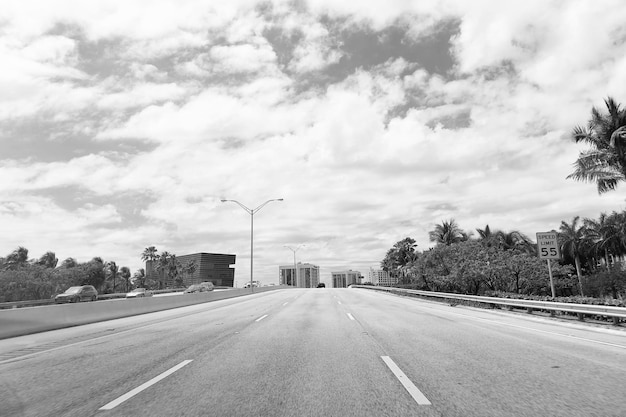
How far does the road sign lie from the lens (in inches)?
797

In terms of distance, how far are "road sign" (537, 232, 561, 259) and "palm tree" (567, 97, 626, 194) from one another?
5.09 metres

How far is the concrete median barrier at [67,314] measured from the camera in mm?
14156

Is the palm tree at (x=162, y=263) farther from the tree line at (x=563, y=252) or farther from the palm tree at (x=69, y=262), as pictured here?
the tree line at (x=563, y=252)

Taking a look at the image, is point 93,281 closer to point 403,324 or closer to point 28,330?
point 28,330

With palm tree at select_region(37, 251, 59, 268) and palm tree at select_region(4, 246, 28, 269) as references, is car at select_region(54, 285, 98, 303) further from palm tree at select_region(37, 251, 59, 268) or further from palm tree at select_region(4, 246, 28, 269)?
palm tree at select_region(37, 251, 59, 268)

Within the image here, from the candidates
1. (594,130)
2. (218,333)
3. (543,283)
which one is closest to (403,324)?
(218,333)

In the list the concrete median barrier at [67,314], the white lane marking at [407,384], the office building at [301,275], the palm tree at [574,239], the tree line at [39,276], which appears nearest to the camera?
the white lane marking at [407,384]

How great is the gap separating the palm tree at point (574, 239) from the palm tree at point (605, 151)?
42.1m

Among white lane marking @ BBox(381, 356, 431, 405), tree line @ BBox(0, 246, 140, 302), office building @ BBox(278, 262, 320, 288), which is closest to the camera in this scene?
white lane marking @ BBox(381, 356, 431, 405)

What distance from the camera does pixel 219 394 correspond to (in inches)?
225

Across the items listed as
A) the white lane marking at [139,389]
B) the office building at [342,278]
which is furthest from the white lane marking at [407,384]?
the office building at [342,278]

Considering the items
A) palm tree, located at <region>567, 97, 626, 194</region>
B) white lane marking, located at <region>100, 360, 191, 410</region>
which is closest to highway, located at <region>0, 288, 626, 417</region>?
white lane marking, located at <region>100, 360, 191, 410</region>

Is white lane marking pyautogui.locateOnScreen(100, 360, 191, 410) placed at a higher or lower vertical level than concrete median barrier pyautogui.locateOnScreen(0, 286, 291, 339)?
lower

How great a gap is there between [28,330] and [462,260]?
35.3 metres
